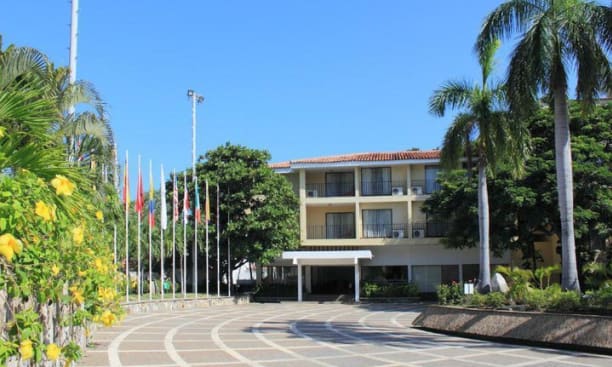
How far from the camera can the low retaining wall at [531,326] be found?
1268cm

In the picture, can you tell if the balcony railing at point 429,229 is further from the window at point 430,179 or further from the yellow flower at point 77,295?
the yellow flower at point 77,295

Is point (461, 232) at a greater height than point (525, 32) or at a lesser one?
lesser

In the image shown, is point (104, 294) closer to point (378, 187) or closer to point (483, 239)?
point (483, 239)

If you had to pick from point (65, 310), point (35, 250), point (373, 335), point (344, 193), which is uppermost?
point (344, 193)

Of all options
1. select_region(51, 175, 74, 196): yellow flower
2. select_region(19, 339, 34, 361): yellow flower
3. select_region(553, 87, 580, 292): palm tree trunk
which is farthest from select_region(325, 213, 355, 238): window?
select_region(19, 339, 34, 361): yellow flower

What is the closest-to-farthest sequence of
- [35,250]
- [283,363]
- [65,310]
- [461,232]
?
[35,250] → [65,310] → [283,363] → [461,232]

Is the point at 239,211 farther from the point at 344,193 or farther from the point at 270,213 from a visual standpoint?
the point at 344,193

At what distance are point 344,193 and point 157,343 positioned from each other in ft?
84.4

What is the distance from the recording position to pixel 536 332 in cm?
1399

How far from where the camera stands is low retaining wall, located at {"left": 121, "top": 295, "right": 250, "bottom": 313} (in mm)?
24812

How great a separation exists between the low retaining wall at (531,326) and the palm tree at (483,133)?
151 inches

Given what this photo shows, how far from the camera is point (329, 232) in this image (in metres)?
39.4

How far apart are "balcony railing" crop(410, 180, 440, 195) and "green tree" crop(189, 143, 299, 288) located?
7435 mm

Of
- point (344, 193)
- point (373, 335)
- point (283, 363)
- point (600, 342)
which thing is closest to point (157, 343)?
point (283, 363)
